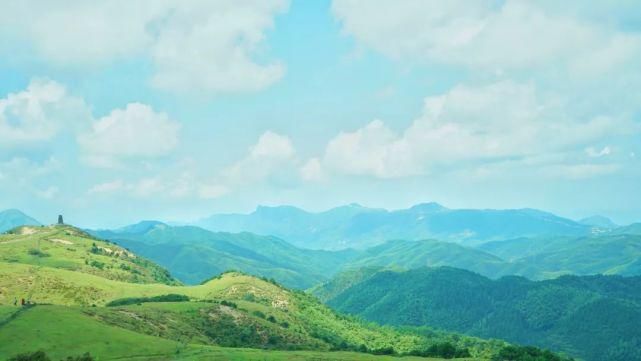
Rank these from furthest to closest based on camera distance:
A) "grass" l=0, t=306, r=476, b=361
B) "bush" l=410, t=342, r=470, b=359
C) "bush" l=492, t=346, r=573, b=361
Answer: "bush" l=410, t=342, r=470, b=359
"bush" l=492, t=346, r=573, b=361
"grass" l=0, t=306, r=476, b=361

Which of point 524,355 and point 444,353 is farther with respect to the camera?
point 444,353

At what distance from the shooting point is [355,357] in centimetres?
12706

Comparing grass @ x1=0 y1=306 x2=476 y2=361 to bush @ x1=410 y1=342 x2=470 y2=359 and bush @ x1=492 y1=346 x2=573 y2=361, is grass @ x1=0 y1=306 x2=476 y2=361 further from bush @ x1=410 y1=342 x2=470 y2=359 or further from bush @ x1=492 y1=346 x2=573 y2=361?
bush @ x1=492 y1=346 x2=573 y2=361

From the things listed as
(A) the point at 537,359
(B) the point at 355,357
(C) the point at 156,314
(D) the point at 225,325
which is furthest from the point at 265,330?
(A) the point at 537,359

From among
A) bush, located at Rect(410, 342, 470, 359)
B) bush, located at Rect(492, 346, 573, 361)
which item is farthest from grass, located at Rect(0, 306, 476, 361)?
bush, located at Rect(492, 346, 573, 361)

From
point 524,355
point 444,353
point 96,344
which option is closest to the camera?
point 96,344

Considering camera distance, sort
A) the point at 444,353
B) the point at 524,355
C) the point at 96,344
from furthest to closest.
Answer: the point at 444,353
the point at 524,355
the point at 96,344

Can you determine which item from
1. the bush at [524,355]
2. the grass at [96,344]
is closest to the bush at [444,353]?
the bush at [524,355]

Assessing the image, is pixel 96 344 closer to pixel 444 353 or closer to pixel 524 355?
pixel 444 353

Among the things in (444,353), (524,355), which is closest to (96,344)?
(444,353)

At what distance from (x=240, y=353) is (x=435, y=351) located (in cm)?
6025

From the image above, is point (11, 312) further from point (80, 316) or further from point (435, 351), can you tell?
point (435, 351)

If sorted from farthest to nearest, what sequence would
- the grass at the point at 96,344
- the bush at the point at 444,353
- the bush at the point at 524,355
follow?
1. the bush at the point at 444,353
2. the bush at the point at 524,355
3. the grass at the point at 96,344

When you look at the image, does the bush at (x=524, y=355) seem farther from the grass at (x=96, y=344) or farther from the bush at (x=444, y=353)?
the grass at (x=96, y=344)
